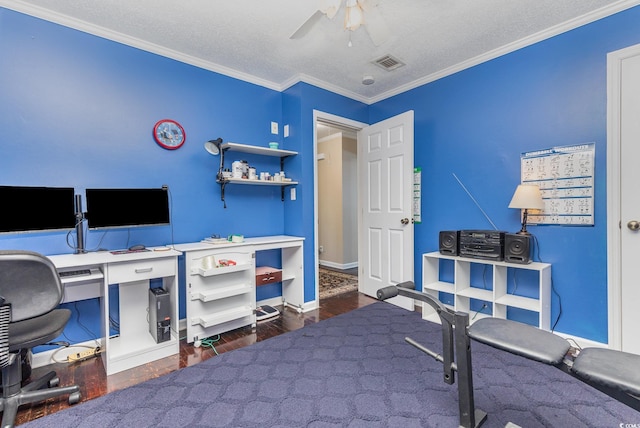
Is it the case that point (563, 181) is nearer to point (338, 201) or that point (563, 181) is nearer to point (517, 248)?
point (517, 248)

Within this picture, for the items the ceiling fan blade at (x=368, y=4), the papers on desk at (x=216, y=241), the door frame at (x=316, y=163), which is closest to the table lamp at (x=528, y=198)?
the ceiling fan blade at (x=368, y=4)

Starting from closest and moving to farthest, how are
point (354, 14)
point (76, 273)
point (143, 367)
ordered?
point (354, 14) → point (76, 273) → point (143, 367)

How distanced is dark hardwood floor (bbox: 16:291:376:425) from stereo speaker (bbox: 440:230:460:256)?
1.30 metres

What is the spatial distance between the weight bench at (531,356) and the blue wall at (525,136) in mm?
1506

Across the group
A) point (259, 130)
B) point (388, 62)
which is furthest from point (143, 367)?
point (388, 62)

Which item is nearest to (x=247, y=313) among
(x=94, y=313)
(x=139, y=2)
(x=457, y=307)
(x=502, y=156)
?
(x=94, y=313)

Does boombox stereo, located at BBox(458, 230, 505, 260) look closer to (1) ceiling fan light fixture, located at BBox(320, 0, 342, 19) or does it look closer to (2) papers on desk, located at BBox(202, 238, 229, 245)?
(1) ceiling fan light fixture, located at BBox(320, 0, 342, 19)

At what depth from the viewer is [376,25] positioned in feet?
5.98

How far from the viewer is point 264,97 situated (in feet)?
11.0

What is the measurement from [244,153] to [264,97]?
72 cm

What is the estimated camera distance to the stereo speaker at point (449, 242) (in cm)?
277

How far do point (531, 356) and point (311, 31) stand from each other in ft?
8.35

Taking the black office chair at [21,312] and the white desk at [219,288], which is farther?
the white desk at [219,288]

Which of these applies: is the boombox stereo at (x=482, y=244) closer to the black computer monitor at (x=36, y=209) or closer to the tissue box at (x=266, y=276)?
the tissue box at (x=266, y=276)
